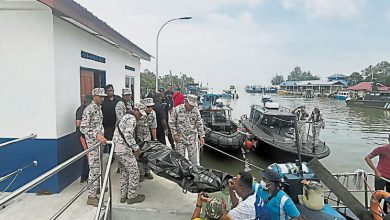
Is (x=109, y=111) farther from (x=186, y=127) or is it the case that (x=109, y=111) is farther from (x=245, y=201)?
(x=245, y=201)

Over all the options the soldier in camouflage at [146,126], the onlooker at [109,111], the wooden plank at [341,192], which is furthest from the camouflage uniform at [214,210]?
the onlooker at [109,111]

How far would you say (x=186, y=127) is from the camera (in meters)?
5.39

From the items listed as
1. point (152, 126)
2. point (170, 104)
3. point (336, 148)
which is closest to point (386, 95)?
point (336, 148)

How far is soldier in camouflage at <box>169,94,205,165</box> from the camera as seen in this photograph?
538 centimetres

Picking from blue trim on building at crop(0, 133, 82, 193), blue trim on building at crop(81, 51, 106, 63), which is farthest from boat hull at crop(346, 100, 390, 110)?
blue trim on building at crop(0, 133, 82, 193)

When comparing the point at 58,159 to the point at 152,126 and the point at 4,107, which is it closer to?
the point at 4,107

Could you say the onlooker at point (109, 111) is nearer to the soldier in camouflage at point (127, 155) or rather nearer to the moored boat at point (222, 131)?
the soldier in camouflage at point (127, 155)

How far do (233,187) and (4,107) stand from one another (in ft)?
11.4

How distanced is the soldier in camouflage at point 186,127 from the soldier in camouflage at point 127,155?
1.34 metres

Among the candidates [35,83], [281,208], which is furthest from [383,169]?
[35,83]

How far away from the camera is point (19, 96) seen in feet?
14.3

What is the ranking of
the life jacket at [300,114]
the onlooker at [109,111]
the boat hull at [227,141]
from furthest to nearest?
1. the life jacket at [300,114]
2. the boat hull at [227,141]
3. the onlooker at [109,111]

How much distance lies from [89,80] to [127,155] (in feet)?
8.43

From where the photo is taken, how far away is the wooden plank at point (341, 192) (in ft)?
12.9
